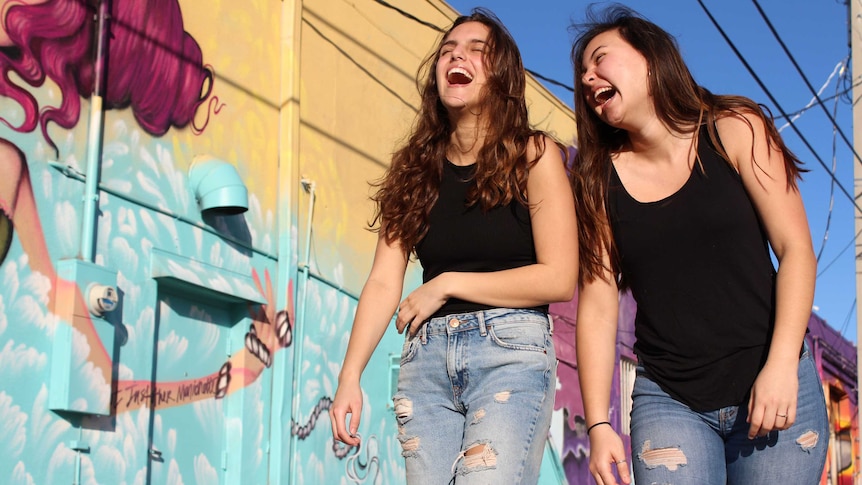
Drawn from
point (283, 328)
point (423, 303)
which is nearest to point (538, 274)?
point (423, 303)

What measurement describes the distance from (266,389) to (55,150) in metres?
2.58

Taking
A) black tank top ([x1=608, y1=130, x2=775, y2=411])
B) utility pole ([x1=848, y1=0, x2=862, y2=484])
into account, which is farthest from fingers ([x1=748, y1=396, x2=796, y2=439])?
utility pole ([x1=848, y1=0, x2=862, y2=484])

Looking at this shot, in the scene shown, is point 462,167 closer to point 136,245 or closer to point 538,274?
point 538,274

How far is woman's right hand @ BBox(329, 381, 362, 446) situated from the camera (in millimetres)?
2845

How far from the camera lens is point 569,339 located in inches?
512

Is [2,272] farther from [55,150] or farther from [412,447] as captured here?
[412,447]

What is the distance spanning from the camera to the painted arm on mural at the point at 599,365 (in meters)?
2.74

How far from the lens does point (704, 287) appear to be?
106 inches

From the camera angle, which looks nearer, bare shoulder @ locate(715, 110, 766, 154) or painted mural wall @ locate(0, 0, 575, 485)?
bare shoulder @ locate(715, 110, 766, 154)

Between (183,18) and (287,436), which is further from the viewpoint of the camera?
(287,436)

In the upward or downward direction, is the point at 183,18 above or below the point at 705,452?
above

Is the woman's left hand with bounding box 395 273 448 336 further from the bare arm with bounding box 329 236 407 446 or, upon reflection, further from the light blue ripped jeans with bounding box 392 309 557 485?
the bare arm with bounding box 329 236 407 446

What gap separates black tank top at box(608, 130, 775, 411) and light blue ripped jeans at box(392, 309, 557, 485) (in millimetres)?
332

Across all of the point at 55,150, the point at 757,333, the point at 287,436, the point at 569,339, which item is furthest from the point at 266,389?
the point at 569,339
